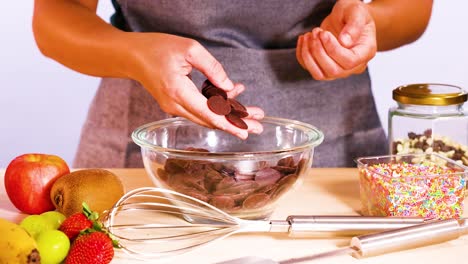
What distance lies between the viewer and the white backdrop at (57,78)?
7.90 feet

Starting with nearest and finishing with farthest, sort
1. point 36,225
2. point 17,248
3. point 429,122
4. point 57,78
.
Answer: point 17,248
point 36,225
point 429,122
point 57,78

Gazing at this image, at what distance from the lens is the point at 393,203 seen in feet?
3.08

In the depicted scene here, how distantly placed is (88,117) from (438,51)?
1.31 metres

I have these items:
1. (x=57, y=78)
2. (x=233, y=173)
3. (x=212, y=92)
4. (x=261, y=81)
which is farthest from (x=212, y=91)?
(x=57, y=78)

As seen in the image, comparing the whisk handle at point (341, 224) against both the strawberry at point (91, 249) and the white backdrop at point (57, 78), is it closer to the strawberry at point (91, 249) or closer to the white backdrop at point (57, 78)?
the strawberry at point (91, 249)

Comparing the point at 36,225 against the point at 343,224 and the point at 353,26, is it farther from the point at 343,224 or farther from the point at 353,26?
the point at 353,26

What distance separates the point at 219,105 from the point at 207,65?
0.05 meters

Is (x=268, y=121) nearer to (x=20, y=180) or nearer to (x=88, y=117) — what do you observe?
(x=20, y=180)

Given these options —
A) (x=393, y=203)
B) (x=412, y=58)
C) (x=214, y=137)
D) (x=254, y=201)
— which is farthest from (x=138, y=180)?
(x=412, y=58)

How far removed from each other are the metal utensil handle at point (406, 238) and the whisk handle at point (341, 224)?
3 cm

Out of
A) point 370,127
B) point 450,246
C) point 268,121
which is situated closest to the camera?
point 450,246

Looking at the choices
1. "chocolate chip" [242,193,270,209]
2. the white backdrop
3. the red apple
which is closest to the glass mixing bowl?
"chocolate chip" [242,193,270,209]

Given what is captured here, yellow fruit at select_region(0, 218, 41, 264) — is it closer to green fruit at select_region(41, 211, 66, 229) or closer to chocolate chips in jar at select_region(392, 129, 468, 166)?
green fruit at select_region(41, 211, 66, 229)

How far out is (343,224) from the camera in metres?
0.90
